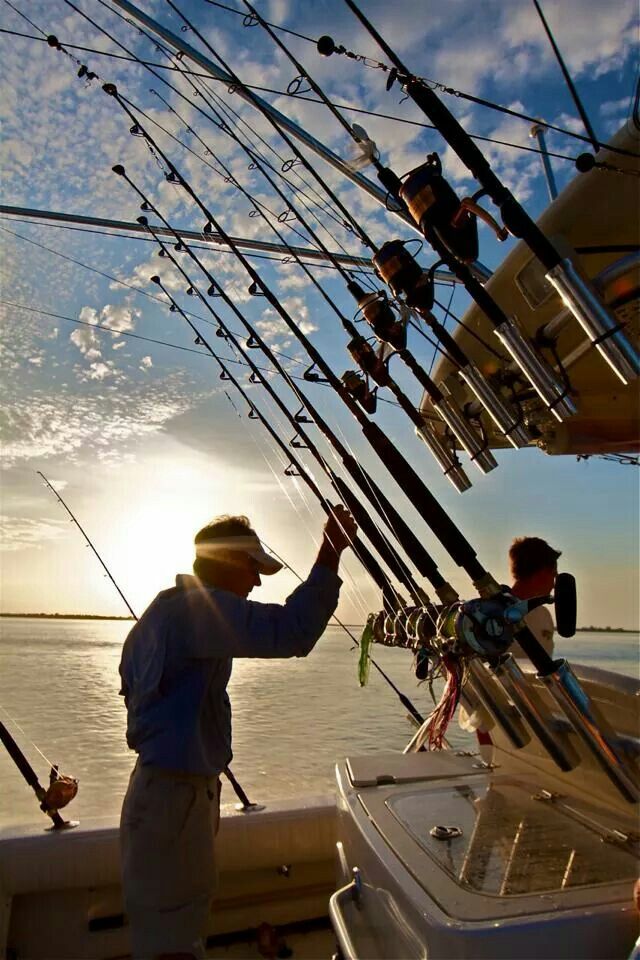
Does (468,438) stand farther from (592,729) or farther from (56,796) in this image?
(56,796)

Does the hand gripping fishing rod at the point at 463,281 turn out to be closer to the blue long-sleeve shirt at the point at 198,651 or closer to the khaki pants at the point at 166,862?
the blue long-sleeve shirt at the point at 198,651

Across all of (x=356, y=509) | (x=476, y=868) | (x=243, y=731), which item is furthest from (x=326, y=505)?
(x=243, y=731)

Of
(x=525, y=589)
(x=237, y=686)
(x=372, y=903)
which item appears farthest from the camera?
(x=237, y=686)

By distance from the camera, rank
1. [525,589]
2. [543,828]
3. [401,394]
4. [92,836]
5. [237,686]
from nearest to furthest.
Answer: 1. [543,828]
2. [92,836]
3. [525,589]
4. [401,394]
5. [237,686]

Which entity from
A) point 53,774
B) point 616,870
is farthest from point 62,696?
point 616,870

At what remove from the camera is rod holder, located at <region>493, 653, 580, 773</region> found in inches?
73.1

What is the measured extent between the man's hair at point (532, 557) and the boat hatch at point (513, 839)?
957 mm

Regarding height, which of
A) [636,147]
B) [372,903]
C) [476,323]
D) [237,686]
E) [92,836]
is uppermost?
[636,147]

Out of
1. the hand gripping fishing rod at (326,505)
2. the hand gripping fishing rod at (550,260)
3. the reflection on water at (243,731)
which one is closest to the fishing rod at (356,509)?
the hand gripping fishing rod at (326,505)

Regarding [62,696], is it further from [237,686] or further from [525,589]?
[525,589]

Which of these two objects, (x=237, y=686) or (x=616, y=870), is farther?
(x=237, y=686)

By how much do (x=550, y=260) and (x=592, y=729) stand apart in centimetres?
125

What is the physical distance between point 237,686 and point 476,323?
20.9 m

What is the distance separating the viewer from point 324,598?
5.96ft
